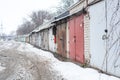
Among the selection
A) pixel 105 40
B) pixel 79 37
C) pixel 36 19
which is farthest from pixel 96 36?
pixel 36 19

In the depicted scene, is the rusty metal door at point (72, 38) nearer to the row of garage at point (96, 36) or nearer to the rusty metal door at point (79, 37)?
the row of garage at point (96, 36)

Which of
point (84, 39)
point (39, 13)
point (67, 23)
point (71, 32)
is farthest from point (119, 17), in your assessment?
point (39, 13)

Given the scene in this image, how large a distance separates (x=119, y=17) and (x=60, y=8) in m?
59.2

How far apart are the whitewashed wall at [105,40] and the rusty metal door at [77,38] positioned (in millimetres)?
1851

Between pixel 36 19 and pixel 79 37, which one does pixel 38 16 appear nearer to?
pixel 36 19

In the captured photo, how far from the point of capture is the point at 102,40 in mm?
10336

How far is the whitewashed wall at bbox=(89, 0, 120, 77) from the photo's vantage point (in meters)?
8.79

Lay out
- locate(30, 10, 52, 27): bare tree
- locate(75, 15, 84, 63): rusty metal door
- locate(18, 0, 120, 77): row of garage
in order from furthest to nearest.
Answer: locate(30, 10, 52, 27): bare tree
locate(75, 15, 84, 63): rusty metal door
locate(18, 0, 120, 77): row of garage

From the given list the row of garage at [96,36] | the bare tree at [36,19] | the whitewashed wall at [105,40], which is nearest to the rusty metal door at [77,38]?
the row of garage at [96,36]

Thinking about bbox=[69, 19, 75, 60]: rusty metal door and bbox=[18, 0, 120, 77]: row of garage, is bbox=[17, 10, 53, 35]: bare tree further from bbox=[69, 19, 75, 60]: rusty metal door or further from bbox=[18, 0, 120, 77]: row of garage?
bbox=[18, 0, 120, 77]: row of garage

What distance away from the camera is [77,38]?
15.0 m

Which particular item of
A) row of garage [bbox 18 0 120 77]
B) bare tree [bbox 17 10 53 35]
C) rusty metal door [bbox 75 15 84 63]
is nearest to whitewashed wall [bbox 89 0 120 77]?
row of garage [bbox 18 0 120 77]

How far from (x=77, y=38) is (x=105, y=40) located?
5.03 metres

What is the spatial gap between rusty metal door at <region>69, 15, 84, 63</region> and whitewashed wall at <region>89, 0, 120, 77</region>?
6.07 feet
